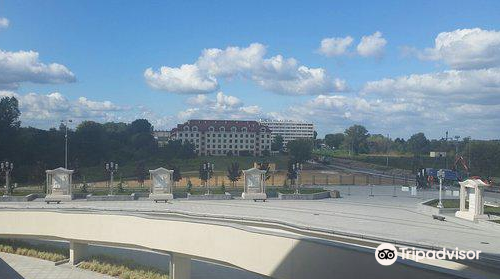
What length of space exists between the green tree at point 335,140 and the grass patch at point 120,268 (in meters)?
120

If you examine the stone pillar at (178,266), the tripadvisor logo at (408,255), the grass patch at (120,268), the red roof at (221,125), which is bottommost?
the grass patch at (120,268)

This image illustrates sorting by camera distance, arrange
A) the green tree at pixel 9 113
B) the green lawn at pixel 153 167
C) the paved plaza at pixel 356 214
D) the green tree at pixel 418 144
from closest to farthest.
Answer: the paved plaza at pixel 356 214 → the green lawn at pixel 153 167 → the green tree at pixel 9 113 → the green tree at pixel 418 144

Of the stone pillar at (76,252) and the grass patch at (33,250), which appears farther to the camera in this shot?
the grass patch at (33,250)

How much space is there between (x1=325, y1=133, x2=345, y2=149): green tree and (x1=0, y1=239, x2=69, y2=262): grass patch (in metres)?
120

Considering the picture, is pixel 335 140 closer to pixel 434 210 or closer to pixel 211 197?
pixel 211 197

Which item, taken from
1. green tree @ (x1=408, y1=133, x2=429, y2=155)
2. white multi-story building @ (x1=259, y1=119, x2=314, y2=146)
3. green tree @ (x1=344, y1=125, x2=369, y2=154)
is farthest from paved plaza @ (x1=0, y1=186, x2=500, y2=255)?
white multi-story building @ (x1=259, y1=119, x2=314, y2=146)

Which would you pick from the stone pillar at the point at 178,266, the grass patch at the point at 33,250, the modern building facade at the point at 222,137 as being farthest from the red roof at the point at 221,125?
the stone pillar at the point at 178,266

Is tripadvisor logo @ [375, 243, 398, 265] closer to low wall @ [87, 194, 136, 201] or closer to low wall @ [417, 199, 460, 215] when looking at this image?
low wall @ [417, 199, 460, 215]

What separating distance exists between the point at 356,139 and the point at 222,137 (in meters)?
37.2

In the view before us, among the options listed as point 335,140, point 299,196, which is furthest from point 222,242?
point 335,140

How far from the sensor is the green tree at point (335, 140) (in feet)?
463

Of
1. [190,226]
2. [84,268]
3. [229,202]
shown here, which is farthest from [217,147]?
[190,226]

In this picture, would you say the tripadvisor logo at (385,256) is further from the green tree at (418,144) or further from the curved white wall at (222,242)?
the green tree at (418,144)

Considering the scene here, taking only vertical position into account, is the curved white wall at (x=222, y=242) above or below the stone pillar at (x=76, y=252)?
above
